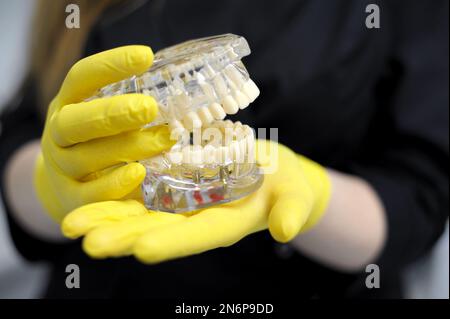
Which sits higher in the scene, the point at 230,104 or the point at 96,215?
the point at 230,104

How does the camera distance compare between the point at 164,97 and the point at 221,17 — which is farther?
the point at 221,17

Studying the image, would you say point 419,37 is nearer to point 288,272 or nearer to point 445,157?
point 445,157

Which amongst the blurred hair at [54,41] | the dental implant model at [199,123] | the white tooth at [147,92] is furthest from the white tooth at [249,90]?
the blurred hair at [54,41]

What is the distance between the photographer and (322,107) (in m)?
0.90

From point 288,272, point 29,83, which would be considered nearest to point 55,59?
point 29,83

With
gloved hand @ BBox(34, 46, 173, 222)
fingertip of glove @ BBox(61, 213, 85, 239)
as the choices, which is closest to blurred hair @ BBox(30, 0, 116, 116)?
gloved hand @ BBox(34, 46, 173, 222)

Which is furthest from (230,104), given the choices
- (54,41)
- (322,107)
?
(54,41)

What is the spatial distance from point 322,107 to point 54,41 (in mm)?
478

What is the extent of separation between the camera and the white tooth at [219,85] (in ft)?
1.90

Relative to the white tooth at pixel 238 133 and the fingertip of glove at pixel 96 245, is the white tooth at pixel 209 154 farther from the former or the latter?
the fingertip of glove at pixel 96 245

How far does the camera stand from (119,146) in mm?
566

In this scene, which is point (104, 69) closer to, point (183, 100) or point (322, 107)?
point (183, 100)

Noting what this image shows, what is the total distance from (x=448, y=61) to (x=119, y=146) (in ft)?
2.04

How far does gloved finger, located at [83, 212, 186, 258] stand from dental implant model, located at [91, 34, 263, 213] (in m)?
0.07
